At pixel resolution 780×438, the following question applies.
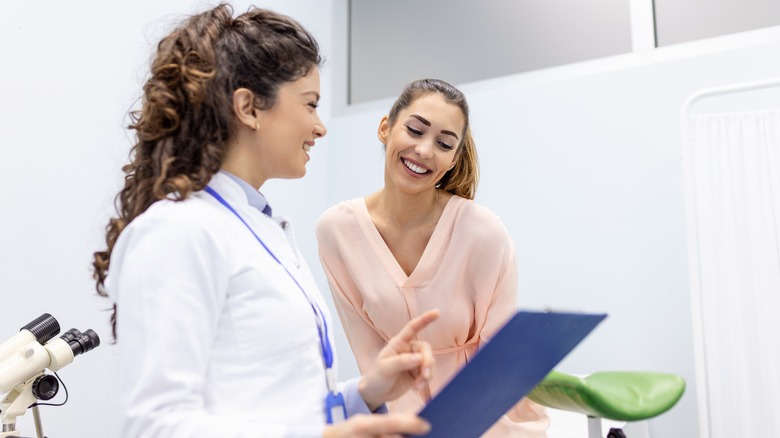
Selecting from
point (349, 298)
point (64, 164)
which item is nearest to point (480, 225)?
point (349, 298)

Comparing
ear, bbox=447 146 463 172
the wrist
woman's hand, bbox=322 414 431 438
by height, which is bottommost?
the wrist

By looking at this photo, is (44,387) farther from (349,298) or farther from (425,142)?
(425,142)

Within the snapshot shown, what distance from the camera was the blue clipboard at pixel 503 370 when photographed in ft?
2.40

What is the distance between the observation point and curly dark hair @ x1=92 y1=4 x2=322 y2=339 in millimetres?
868

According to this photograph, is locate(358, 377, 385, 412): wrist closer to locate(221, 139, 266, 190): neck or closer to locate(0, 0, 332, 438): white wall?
locate(221, 139, 266, 190): neck

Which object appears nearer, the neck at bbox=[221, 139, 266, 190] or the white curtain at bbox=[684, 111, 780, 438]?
the neck at bbox=[221, 139, 266, 190]

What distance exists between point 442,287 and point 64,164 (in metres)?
1.39

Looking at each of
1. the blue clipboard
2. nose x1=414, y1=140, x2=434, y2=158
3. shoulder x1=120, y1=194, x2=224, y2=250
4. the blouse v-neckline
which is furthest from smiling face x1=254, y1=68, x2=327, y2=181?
the blouse v-neckline

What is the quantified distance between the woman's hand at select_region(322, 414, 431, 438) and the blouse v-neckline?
913mm

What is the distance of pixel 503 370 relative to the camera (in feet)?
2.62

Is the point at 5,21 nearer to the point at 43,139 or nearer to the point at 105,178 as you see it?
the point at 43,139

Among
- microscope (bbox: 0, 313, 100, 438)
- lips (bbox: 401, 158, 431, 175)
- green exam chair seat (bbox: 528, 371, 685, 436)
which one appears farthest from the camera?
lips (bbox: 401, 158, 431, 175)

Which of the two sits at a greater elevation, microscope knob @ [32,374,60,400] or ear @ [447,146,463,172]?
ear @ [447,146,463,172]

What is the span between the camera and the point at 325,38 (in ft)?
11.5
